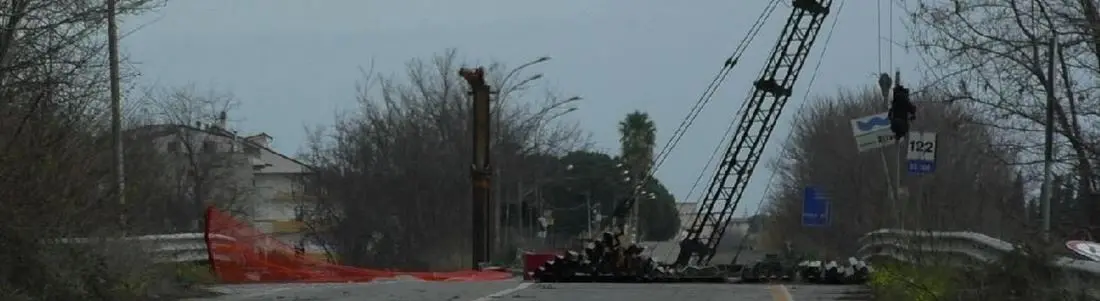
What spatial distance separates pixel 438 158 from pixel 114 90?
43197mm

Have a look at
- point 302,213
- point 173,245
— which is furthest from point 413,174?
point 173,245

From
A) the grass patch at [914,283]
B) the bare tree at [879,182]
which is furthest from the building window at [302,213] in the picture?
the grass patch at [914,283]

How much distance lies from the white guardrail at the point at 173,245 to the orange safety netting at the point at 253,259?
166 millimetres

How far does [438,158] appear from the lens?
65.3 metres

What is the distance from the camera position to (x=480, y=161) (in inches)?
1833

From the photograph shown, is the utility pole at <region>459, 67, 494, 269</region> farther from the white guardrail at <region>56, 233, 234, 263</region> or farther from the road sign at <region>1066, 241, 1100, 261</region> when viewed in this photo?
the road sign at <region>1066, 241, 1100, 261</region>

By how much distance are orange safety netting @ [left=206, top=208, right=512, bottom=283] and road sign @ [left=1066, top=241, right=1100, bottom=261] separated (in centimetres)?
1577

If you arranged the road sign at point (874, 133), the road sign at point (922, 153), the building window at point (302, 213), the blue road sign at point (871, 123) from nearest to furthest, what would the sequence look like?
the road sign at point (922, 153)
the road sign at point (874, 133)
the blue road sign at point (871, 123)
the building window at point (302, 213)

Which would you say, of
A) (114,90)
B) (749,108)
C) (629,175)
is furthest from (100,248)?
(629,175)

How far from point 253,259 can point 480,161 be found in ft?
62.0

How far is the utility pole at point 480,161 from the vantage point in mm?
45531

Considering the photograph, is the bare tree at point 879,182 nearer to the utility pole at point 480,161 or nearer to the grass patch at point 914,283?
the grass patch at point 914,283

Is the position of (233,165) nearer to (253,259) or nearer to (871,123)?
(253,259)

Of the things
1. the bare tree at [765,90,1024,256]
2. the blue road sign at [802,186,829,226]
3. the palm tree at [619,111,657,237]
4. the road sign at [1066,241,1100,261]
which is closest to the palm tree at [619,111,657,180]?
the palm tree at [619,111,657,237]
